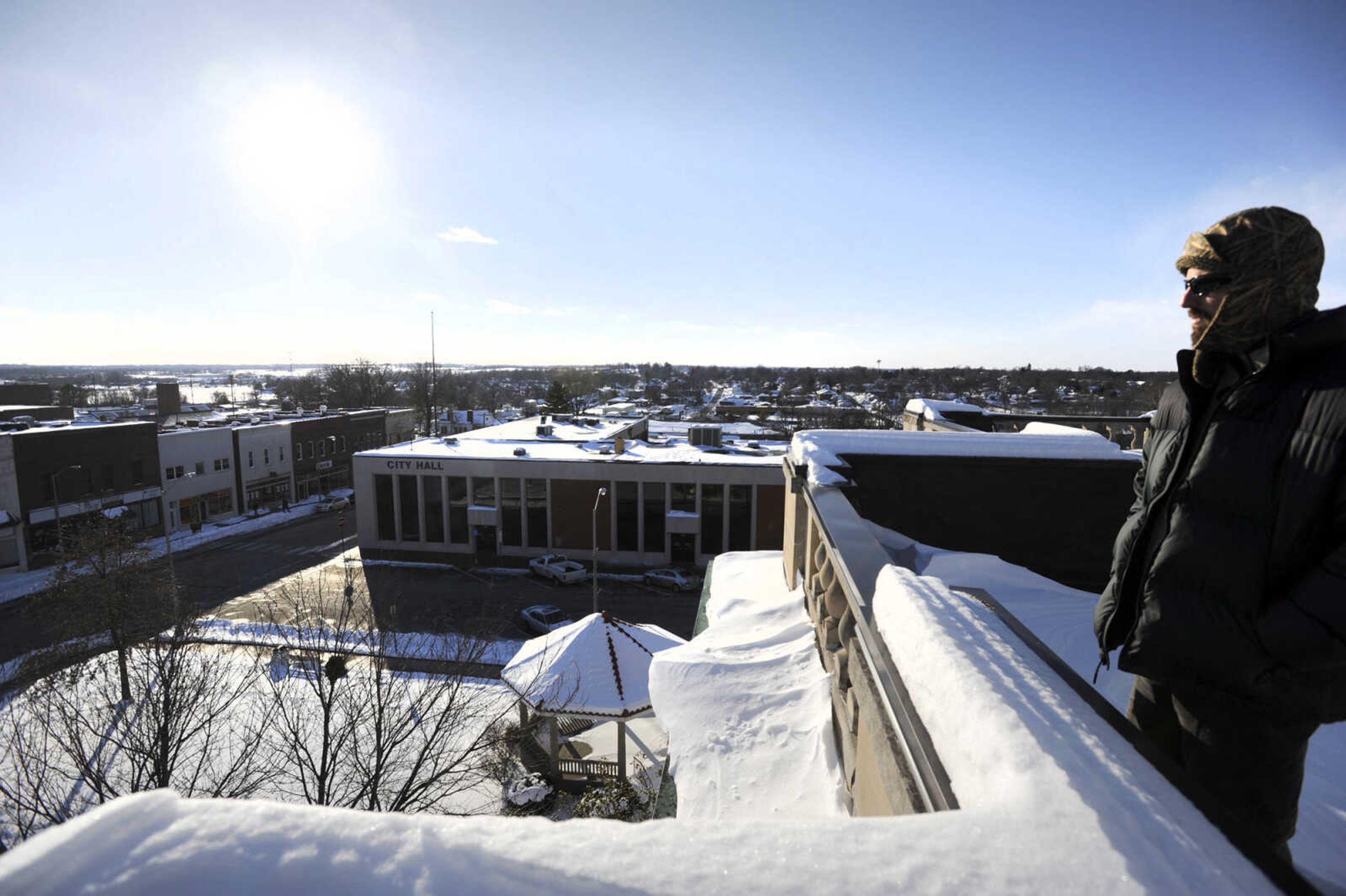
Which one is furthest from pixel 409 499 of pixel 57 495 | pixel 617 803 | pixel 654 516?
pixel 617 803

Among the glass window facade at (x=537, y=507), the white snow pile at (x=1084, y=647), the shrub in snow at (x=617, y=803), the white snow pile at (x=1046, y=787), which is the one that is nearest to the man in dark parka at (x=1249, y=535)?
the white snow pile at (x=1046, y=787)

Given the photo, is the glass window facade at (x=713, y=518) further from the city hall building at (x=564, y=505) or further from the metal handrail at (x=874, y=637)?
the metal handrail at (x=874, y=637)

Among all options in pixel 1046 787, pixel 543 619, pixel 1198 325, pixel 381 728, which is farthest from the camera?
pixel 543 619

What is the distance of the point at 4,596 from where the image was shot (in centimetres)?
2264

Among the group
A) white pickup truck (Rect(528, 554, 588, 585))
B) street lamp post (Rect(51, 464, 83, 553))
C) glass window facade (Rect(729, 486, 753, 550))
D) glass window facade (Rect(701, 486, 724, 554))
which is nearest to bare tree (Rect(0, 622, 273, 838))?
white pickup truck (Rect(528, 554, 588, 585))

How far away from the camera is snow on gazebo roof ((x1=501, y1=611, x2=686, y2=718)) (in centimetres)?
1160

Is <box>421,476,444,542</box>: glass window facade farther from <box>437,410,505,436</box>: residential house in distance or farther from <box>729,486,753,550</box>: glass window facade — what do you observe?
<box>437,410,505,436</box>: residential house in distance

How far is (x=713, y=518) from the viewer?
27891 mm

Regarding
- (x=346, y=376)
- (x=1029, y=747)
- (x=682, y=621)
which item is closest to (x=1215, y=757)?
(x=1029, y=747)

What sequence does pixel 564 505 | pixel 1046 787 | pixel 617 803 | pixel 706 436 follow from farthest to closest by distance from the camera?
pixel 706 436 → pixel 564 505 → pixel 617 803 → pixel 1046 787

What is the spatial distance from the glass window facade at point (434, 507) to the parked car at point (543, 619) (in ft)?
31.6

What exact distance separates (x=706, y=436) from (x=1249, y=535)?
31.0m

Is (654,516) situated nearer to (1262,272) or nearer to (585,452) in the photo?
(585,452)

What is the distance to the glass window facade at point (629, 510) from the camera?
28156mm
